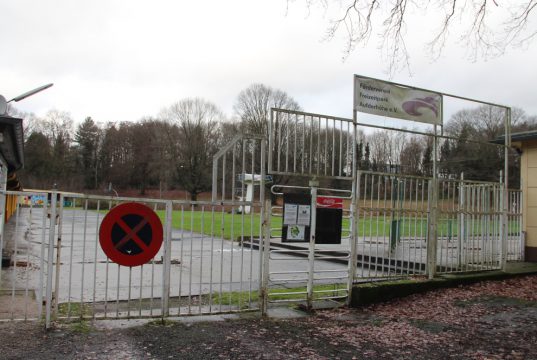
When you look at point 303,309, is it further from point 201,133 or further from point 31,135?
point 31,135

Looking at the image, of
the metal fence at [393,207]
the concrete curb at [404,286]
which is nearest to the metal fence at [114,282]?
the concrete curb at [404,286]

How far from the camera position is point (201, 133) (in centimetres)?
7600

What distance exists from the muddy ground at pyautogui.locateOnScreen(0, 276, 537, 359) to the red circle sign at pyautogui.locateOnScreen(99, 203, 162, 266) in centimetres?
91

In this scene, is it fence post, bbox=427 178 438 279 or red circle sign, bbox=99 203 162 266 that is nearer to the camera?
red circle sign, bbox=99 203 162 266

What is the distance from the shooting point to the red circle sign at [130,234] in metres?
6.09

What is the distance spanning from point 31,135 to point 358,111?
83.0 m

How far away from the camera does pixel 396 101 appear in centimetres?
873

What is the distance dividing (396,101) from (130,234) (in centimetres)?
533

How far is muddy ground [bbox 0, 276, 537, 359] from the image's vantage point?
5.25m

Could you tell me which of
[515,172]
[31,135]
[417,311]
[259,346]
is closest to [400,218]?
[417,311]

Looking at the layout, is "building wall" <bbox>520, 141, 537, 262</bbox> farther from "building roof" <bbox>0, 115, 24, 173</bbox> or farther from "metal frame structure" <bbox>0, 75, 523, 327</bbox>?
"building roof" <bbox>0, 115, 24, 173</bbox>

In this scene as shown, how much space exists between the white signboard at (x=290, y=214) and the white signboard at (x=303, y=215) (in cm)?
8

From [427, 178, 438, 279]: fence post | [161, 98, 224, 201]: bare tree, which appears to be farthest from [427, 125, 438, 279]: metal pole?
[161, 98, 224, 201]: bare tree

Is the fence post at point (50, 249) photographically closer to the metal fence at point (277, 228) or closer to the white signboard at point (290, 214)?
the metal fence at point (277, 228)
